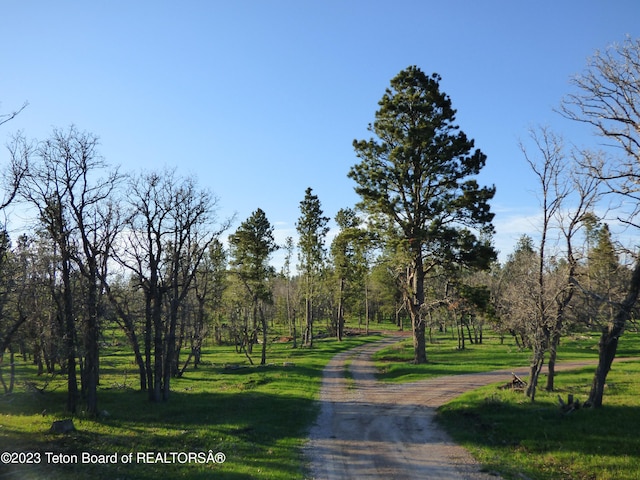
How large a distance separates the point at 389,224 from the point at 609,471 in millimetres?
22908

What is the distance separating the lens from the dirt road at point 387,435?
38.1ft

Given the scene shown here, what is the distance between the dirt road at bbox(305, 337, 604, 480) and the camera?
11.6 meters

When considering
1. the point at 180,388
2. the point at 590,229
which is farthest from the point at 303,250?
the point at 590,229

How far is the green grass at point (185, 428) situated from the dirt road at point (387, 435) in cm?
84

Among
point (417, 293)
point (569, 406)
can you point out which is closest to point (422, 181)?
point (417, 293)

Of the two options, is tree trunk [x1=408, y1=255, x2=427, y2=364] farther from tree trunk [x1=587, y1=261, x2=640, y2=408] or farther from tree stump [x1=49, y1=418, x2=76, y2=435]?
tree stump [x1=49, y1=418, x2=76, y2=435]

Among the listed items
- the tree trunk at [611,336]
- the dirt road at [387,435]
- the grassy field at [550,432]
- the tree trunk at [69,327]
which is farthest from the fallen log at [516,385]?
the tree trunk at [69,327]

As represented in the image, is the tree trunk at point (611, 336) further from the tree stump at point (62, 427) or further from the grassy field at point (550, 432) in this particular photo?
the tree stump at point (62, 427)

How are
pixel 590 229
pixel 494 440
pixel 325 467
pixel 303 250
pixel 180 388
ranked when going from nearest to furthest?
pixel 325 467 < pixel 494 440 < pixel 590 229 < pixel 180 388 < pixel 303 250

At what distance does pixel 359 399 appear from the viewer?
865 inches

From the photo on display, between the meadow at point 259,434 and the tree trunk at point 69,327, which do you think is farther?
the tree trunk at point 69,327

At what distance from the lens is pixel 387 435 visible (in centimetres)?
1506

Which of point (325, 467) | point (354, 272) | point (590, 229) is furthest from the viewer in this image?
point (354, 272)

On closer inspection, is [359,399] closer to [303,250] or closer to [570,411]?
[570,411]
